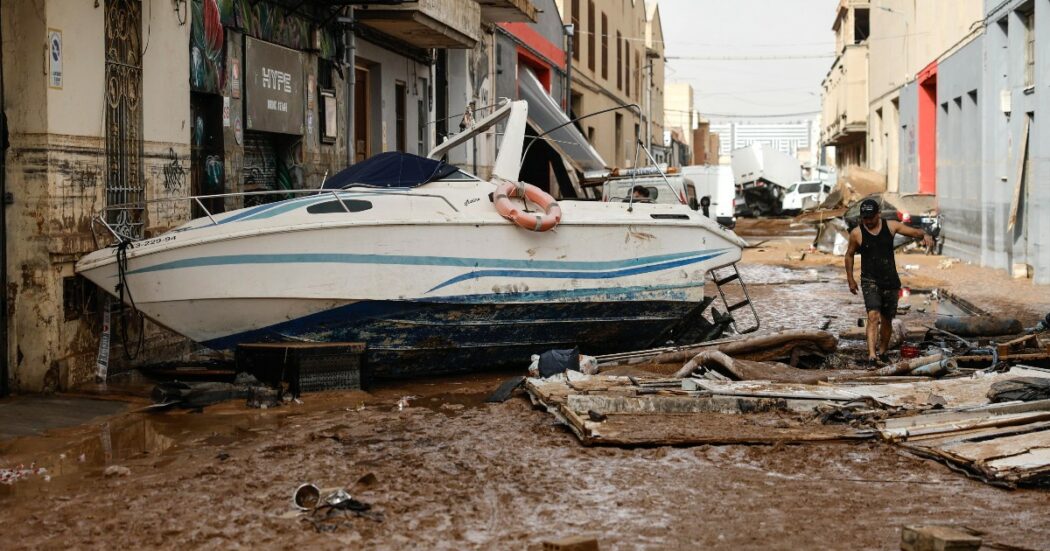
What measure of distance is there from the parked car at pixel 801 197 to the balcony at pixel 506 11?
98.1ft

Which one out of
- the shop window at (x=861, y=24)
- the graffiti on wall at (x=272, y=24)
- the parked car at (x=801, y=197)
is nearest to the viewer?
the graffiti on wall at (x=272, y=24)

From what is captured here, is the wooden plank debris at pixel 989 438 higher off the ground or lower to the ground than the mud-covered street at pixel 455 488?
higher

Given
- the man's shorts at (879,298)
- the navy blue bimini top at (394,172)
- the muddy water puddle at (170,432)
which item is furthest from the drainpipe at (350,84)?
the man's shorts at (879,298)

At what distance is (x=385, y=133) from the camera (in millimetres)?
16453

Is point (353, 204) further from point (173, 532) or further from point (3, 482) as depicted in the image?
point (173, 532)

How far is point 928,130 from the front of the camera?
103ft

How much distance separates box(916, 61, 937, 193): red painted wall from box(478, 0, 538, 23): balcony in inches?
569

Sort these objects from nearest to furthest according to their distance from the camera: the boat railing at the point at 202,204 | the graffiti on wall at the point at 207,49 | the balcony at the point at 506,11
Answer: the boat railing at the point at 202,204
the graffiti on wall at the point at 207,49
the balcony at the point at 506,11

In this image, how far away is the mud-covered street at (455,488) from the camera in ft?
16.4

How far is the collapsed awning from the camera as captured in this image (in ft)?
48.7

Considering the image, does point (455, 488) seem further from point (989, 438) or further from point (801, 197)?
point (801, 197)

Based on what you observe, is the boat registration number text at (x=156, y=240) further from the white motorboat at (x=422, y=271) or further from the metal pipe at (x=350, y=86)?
the metal pipe at (x=350, y=86)

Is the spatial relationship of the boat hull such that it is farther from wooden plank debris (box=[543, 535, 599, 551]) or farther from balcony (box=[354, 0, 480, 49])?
balcony (box=[354, 0, 480, 49])

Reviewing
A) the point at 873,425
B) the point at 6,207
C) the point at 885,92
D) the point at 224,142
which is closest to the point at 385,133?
the point at 224,142
